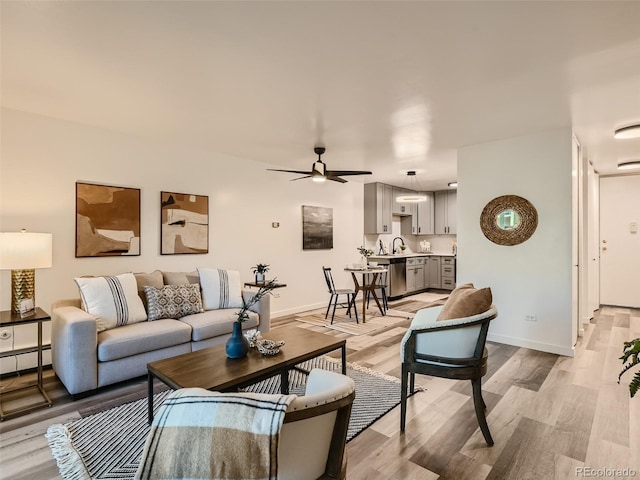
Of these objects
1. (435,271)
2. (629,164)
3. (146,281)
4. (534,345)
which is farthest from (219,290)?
(629,164)

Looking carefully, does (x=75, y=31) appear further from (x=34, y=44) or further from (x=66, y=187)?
(x=66, y=187)

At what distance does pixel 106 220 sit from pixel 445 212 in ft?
24.1

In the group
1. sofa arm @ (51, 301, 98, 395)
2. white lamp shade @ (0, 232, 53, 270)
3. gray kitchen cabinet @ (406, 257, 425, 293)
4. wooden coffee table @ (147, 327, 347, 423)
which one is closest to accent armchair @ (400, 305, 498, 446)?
wooden coffee table @ (147, 327, 347, 423)

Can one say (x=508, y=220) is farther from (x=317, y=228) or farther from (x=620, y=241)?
(x=620, y=241)

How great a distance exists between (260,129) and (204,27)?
6.04ft

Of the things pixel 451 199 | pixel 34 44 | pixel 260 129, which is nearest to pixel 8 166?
pixel 34 44

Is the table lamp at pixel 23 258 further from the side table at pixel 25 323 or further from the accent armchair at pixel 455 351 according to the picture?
the accent armchair at pixel 455 351

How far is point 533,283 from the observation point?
158 inches

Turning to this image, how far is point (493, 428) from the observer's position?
2344 mm

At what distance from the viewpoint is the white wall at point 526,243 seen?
12.5 ft

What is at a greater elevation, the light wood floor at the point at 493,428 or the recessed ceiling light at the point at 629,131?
the recessed ceiling light at the point at 629,131

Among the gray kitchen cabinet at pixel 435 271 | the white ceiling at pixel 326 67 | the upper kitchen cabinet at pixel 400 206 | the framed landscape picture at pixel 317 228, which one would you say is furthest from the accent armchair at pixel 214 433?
the gray kitchen cabinet at pixel 435 271

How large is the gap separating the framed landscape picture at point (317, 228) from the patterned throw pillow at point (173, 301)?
2.59 meters

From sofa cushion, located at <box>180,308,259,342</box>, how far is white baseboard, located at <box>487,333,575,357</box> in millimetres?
3058
